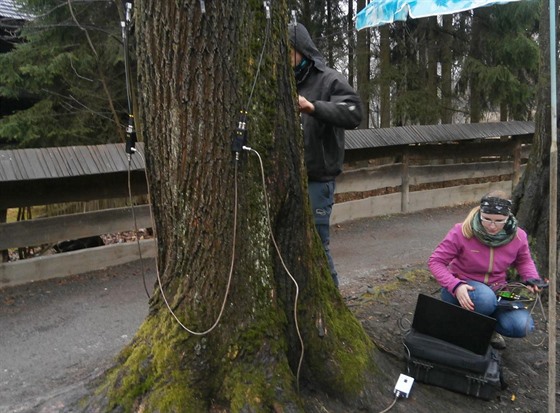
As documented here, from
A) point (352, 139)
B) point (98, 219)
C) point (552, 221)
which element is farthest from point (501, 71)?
point (552, 221)

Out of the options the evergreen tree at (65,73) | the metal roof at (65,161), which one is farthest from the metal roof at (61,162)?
the evergreen tree at (65,73)

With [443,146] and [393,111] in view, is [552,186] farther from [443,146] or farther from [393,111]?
[393,111]

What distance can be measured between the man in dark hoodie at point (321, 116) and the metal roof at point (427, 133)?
4399 millimetres

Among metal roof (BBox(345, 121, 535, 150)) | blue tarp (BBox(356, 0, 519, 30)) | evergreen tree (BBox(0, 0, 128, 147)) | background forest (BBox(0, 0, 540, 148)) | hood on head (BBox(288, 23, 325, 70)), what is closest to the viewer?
hood on head (BBox(288, 23, 325, 70))

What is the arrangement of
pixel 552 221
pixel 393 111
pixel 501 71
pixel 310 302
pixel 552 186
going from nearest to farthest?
pixel 552 186, pixel 552 221, pixel 310 302, pixel 501 71, pixel 393 111

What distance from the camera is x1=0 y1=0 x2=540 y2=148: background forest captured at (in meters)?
10.3

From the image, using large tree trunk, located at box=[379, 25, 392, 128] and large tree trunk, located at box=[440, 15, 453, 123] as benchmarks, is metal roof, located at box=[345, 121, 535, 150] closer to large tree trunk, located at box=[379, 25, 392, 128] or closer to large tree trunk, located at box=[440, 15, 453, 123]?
large tree trunk, located at box=[440, 15, 453, 123]

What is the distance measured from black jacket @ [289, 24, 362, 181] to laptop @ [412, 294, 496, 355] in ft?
3.33

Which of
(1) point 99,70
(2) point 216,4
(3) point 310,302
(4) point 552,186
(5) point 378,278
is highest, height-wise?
(1) point 99,70

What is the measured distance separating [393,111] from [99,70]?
21.5 ft

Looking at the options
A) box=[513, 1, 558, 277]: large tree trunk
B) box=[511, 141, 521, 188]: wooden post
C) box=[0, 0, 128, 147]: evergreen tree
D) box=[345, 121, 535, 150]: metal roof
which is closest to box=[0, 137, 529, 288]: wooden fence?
box=[511, 141, 521, 188]: wooden post

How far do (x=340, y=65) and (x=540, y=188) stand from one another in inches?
444

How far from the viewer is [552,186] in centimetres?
246

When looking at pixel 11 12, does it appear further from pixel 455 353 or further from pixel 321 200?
pixel 455 353
